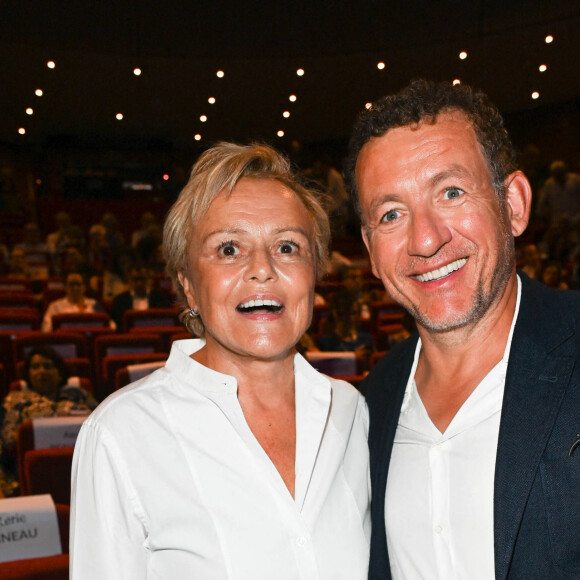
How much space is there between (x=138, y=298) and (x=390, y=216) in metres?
5.49

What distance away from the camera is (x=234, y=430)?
1.53m

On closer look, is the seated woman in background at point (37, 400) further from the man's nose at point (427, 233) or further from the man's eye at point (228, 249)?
the man's nose at point (427, 233)

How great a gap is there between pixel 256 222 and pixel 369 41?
1061 cm

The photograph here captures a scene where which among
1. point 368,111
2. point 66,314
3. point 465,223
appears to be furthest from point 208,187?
point 66,314

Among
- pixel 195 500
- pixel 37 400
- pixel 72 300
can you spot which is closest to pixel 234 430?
pixel 195 500

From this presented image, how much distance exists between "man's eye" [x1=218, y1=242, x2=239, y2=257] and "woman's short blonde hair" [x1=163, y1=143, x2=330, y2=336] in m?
0.09

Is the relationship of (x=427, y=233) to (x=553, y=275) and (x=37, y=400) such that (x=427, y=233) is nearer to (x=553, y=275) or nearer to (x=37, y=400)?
(x=37, y=400)

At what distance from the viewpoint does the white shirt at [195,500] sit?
141 centimetres

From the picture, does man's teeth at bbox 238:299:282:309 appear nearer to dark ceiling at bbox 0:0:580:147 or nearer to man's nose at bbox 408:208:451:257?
man's nose at bbox 408:208:451:257

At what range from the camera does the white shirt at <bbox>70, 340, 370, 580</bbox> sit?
141 centimetres

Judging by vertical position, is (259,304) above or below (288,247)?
below

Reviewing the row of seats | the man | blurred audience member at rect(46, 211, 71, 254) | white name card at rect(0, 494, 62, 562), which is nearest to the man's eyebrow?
the man

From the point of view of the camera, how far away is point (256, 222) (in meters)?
1.63

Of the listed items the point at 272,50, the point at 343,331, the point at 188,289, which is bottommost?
the point at 343,331
